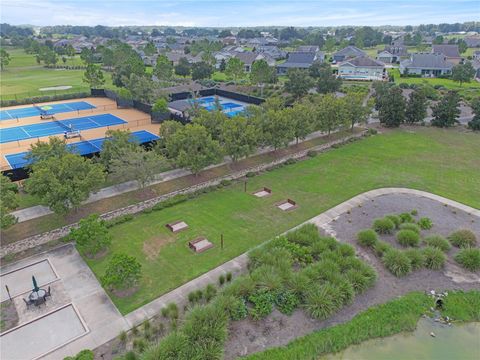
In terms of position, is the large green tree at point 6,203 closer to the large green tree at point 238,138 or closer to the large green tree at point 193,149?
the large green tree at point 193,149

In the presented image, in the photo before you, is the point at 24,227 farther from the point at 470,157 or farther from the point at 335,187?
the point at 470,157

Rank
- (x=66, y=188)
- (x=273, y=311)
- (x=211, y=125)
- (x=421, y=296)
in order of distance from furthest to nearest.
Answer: (x=211, y=125) < (x=66, y=188) < (x=421, y=296) < (x=273, y=311)

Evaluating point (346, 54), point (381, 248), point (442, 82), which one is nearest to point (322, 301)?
point (381, 248)

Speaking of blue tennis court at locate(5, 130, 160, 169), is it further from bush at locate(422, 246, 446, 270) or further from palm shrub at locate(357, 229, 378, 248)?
bush at locate(422, 246, 446, 270)

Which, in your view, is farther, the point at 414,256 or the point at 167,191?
the point at 167,191

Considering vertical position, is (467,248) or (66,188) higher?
(66,188)

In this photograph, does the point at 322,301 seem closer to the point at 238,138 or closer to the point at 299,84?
the point at 238,138

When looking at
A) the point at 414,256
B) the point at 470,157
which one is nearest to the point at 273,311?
the point at 414,256
